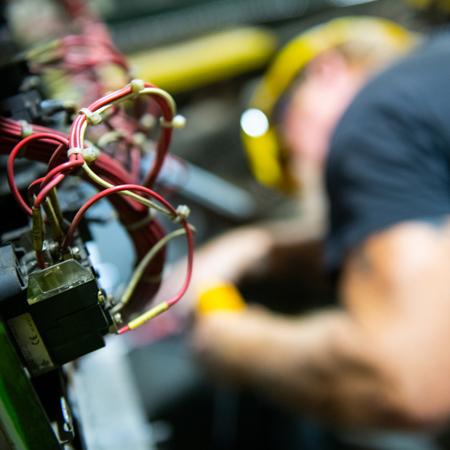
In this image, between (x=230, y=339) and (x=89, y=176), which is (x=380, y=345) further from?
(x=89, y=176)

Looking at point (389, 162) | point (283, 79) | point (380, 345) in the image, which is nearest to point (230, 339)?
point (380, 345)

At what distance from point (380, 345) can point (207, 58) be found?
125cm

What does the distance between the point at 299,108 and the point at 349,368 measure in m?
0.59

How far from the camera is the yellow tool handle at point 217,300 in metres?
1.11

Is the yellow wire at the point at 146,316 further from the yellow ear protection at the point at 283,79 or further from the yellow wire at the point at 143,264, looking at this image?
the yellow ear protection at the point at 283,79

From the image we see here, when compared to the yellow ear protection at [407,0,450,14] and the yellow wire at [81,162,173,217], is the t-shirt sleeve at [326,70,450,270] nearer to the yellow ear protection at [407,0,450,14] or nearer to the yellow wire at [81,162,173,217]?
the yellow wire at [81,162,173,217]

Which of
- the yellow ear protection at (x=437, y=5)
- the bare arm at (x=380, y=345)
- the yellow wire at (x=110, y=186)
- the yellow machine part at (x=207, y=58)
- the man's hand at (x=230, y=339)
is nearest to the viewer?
the yellow wire at (x=110, y=186)

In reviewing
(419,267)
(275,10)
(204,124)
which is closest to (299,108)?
(419,267)

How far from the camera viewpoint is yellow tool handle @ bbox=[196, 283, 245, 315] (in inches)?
43.6

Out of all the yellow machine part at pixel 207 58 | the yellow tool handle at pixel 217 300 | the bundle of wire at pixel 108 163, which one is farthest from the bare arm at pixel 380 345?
the yellow machine part at pixel 207 58

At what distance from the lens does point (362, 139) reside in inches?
32.1

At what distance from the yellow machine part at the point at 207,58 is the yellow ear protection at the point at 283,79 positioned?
42 centimetres

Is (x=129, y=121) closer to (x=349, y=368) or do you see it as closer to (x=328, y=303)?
(x=349, y=368)

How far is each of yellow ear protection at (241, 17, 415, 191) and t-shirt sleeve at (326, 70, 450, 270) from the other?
0.40 metres
